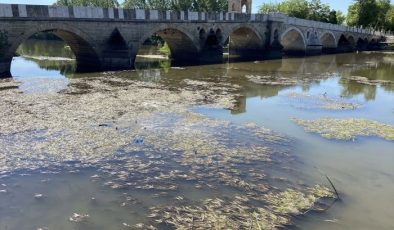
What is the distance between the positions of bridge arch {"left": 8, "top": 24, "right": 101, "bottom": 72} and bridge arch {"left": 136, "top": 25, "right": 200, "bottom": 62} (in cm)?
763

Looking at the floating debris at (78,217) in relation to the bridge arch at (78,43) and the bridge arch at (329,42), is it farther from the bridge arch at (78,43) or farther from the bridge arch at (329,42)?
the bridge arch at (329,42)

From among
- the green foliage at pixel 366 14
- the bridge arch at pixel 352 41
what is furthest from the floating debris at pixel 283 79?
the green foliage at pixel 366 14

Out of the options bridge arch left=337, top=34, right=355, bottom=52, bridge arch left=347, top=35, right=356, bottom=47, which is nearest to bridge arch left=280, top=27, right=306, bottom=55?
bridge arch left=337, top=34, right=355, bottom=52

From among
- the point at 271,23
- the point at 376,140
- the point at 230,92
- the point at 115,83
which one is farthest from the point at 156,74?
the point at 271,23

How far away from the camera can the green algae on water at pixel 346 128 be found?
12320 mm

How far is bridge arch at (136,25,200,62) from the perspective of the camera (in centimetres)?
3447

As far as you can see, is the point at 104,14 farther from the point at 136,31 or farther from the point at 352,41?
the point at 352,41

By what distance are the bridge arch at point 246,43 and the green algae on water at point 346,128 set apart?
2870 cm

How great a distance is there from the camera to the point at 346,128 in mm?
13062

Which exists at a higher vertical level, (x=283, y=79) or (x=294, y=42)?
(x=294, y=42)

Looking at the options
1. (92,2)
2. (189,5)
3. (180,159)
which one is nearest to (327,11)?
(189,5)

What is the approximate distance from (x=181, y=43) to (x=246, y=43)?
38.6ft

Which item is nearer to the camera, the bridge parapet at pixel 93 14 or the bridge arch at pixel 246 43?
the bridge parapet at pixel 93 14

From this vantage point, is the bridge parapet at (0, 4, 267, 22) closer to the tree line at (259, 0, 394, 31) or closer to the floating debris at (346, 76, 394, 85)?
the floating debris at (346, 76, 394, 85)
